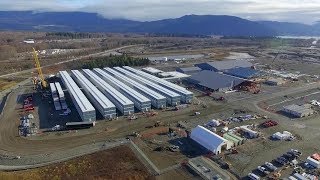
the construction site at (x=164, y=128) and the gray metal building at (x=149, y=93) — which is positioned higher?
the gray metal building at (x=149, y=93)

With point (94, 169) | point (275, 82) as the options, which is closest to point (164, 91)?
point (94, 169)

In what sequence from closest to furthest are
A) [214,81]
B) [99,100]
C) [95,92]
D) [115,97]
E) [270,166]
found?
1. [270,166]
2. [99,100]
3. [115,97]
4. [95,92]
5. [214,81]

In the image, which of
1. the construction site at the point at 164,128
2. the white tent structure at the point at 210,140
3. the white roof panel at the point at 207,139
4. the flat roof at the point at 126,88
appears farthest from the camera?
the flat roof at the point at 126,88

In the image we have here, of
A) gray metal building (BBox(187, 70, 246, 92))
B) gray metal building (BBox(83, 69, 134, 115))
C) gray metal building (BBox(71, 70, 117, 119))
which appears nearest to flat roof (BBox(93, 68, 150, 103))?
gray metal building (BBox(83, 69, 134, 115))

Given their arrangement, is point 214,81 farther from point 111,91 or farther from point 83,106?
point 83,106

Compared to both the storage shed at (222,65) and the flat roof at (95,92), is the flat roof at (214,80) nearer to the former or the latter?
the storage shed at (222,65)

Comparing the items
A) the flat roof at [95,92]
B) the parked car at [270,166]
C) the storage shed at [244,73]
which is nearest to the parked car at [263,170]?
the parked car at [270,166]

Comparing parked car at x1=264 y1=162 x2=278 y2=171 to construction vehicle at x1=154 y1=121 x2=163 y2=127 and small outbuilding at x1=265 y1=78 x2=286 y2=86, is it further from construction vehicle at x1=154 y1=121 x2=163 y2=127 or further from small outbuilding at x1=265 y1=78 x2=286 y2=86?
small outbuilding at x1=265 y1=78 x2=286 y2=86
